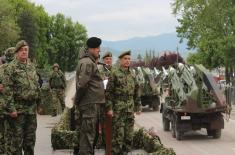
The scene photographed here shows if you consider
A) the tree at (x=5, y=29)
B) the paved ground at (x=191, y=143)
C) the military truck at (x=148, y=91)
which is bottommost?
the paved ground at (x=191, y=143)

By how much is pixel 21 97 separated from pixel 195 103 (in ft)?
23.8

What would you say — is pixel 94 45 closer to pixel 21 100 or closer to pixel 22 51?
pixel 22 51

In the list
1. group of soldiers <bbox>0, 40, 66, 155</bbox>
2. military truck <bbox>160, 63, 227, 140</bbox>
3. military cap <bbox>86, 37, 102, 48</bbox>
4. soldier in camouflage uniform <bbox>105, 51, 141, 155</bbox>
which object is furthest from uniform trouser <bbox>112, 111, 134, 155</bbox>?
military truck <bbox>160, 63, 227, 140</bbox>

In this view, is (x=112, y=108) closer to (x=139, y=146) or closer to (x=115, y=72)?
(x=115, y=72)

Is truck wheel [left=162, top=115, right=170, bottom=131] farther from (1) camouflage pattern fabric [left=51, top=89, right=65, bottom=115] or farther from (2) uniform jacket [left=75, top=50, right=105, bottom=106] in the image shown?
(2) uniform jacket [left=75, top=50, right=105, bottom=106]

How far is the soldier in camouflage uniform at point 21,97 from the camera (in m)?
9.51

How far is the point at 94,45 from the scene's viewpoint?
929 centimetres

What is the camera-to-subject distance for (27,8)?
281 ft

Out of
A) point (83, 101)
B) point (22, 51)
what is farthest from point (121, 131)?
point (22, 51)

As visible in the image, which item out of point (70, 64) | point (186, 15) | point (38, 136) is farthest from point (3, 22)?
point (38, 136)

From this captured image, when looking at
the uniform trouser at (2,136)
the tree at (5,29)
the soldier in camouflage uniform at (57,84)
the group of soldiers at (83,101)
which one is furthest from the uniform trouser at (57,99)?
the tree at (5,29)

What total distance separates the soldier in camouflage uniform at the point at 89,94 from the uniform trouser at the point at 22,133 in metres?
0.82

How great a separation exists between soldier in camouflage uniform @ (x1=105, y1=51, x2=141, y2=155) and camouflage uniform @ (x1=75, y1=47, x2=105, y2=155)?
0.96 m

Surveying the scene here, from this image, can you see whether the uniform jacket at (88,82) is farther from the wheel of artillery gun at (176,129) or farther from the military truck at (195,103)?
the wheel of artillery gun at (176,129)
